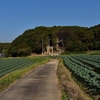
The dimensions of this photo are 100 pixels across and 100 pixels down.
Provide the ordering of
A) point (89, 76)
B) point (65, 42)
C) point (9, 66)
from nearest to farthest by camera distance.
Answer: point (89, 76), point (9, 66), point (65, 42)

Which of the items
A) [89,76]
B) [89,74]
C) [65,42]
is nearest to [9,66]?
[89,74]

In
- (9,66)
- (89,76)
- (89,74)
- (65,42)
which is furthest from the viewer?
(65,42)

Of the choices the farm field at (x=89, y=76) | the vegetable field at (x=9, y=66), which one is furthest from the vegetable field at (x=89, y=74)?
the vegetable field at (x=9, y=66)

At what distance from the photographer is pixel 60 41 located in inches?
4439

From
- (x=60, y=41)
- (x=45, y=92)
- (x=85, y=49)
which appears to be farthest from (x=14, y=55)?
(x=45, y=92)

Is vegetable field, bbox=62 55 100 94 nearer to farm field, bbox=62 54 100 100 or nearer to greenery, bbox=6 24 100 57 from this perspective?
farm field, bbox=62 54 100 100

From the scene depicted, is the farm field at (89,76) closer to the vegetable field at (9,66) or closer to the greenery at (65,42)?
the vegetable field at (9,66)

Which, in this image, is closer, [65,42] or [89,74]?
[89,74]

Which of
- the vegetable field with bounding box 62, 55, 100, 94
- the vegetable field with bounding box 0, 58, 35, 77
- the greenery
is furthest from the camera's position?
the greenery

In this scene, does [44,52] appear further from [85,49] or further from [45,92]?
[45,92]

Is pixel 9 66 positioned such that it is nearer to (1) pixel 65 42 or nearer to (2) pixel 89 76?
(2) pixel 89 76

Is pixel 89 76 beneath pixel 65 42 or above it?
beneath

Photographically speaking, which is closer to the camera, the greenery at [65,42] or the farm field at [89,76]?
the farm field at [89,76]

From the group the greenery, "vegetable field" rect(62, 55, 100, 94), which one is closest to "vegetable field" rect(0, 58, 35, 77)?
"vegetable field" rect(62, 55, 100, 94)
